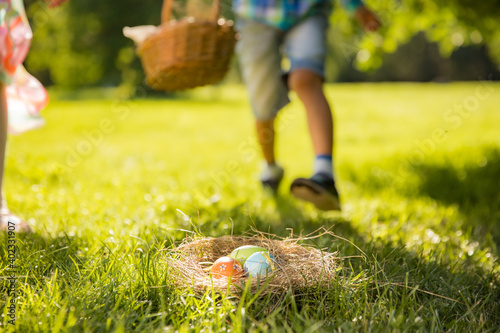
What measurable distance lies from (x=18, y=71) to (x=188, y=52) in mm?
822

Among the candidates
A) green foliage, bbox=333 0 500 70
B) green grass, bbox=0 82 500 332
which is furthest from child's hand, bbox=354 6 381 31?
green foliage, bbox=333 0 500 70

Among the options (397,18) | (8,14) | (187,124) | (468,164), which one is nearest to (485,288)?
(8,14)

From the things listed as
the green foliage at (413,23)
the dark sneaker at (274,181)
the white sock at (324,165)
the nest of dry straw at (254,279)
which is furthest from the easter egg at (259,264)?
the green foliage at (413,23)

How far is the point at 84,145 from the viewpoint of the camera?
17.2 ft

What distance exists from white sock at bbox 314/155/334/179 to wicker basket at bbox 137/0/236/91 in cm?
73

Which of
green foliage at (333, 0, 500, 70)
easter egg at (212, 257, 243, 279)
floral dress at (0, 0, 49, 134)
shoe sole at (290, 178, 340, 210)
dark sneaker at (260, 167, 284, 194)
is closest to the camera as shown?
easter egg at (212, 257, 243, 279)

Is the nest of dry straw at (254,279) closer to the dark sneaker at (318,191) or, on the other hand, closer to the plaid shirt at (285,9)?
the dark sneaker at (318,191)

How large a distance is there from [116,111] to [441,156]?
8341mm

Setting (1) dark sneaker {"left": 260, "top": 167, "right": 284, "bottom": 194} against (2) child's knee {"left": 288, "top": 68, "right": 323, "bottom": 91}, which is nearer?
(2) child's knee {"left": 288, "top": 68, "right": 323, "bottom": 91}

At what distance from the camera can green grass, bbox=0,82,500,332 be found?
1.18 metres

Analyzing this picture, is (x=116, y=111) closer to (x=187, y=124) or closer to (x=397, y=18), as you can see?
(x=187, y=124)

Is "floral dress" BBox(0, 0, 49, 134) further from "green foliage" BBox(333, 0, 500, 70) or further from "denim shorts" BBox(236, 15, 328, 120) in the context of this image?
"green foliage" BBox(333, 0, 500, 70)

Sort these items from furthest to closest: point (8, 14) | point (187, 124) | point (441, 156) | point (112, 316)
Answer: point (187, 124), point (441, 156), point (8, 14), point (112, 316)

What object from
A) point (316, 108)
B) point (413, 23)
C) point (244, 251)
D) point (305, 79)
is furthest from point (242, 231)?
point (413, 23)
